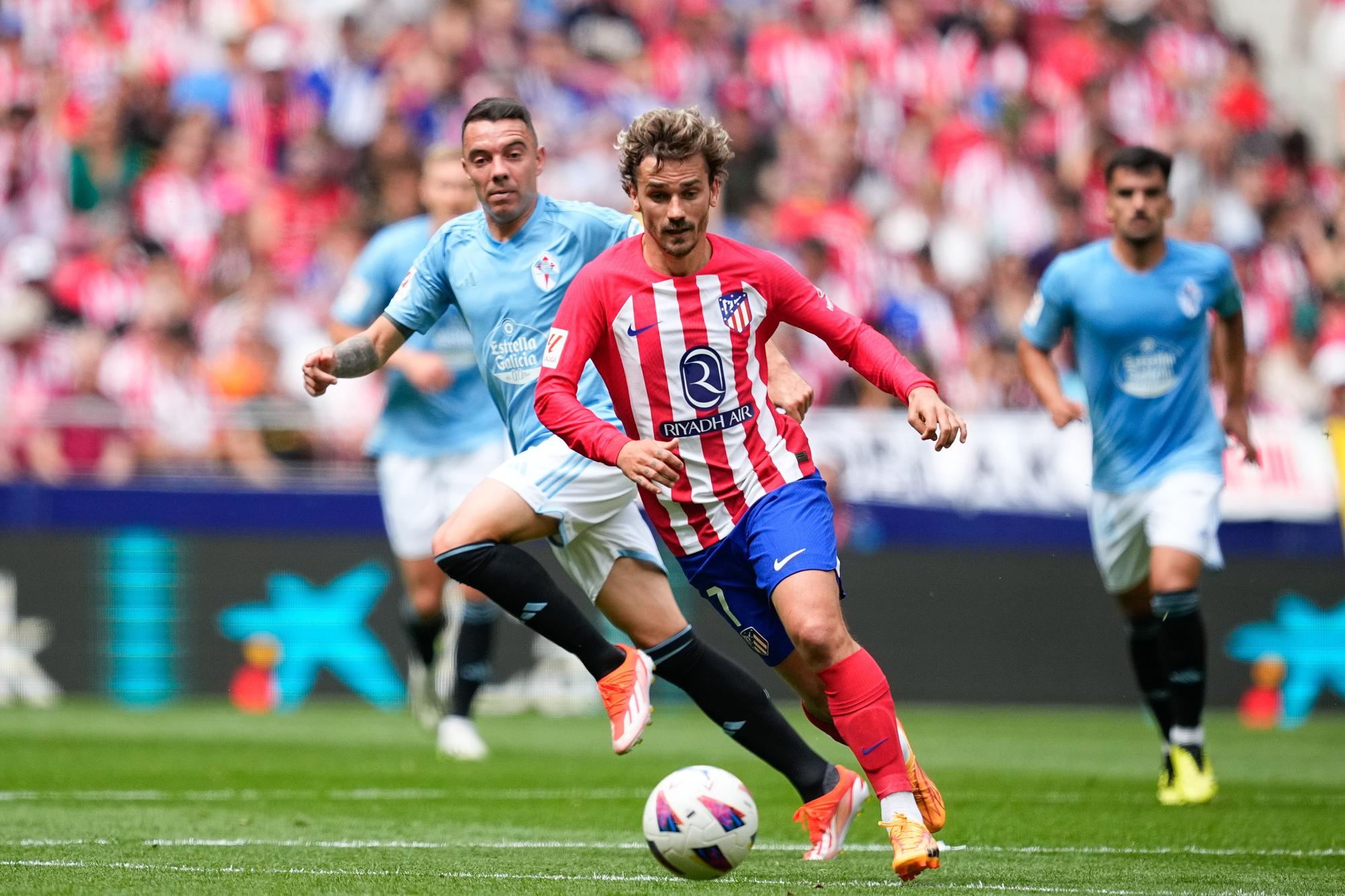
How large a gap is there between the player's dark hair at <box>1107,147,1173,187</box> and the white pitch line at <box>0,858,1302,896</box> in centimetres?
385

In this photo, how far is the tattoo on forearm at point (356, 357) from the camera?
6.23 meters

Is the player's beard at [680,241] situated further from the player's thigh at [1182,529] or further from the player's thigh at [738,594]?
the player's thigh at [1182,529]

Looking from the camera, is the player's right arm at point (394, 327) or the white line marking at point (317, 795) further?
the white line marking at point (317, 795)

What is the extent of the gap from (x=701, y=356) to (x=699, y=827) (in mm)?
1368

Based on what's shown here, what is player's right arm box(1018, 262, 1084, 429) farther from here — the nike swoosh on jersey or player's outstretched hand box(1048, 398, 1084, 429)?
the nike swoosh on jersey

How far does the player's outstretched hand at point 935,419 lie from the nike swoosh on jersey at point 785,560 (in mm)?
510

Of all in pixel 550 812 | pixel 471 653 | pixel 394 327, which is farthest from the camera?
pixel 471 653

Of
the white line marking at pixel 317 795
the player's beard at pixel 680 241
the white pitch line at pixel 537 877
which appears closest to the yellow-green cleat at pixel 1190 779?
the white line marking at pixel 317 795

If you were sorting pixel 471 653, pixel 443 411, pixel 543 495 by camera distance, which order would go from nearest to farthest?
pixel 543 495
pixel 471 653
pixel 443 411

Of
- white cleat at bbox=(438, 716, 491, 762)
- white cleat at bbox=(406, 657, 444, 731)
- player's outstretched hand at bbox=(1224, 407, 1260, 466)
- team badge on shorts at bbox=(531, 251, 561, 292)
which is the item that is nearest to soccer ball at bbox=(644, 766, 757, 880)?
team badge on shorts at bbox=(531, 251, 561, 292)

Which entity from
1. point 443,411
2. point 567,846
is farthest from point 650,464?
point 443,411

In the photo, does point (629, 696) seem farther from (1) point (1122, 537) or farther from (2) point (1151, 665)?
(2) point (1151, 665)

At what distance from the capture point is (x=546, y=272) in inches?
260

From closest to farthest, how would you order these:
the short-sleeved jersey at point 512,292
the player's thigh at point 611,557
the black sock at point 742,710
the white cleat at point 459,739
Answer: the black sock at point 742,710 → the player's thigh at point 611,557 → the short-sleeved jersey at point 512,292 → the white cleat at point 459,739
